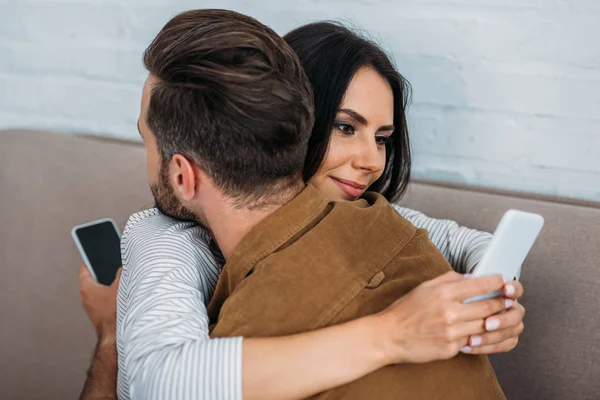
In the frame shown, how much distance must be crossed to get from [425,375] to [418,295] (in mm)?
101

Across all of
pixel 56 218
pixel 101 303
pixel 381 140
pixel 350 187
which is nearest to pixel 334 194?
pixel 350 187

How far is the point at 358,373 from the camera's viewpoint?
79 cm

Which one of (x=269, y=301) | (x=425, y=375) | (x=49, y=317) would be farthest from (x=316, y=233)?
(x=49, y=317)

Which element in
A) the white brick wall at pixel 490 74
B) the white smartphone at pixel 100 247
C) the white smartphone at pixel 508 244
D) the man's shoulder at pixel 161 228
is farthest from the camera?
the white smartphone at pixel 100 247

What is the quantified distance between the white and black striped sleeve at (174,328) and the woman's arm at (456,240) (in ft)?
1.29

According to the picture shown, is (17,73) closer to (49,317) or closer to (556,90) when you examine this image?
(49,317)

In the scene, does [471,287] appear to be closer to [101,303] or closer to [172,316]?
[172,316]

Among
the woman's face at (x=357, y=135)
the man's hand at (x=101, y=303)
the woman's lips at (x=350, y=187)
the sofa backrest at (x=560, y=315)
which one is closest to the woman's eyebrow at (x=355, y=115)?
the woman's face at (x=357, y=135)

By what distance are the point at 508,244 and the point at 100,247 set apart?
2.91ft

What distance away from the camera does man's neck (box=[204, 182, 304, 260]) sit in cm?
92

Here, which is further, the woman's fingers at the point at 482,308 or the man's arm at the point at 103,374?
the man's arm at the point at 103,374

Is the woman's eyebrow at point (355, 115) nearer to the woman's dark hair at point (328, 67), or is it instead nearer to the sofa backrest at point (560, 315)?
the woman's dark hair at point (328, 67)

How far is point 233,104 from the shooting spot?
846 mm

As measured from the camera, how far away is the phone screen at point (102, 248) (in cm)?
137
